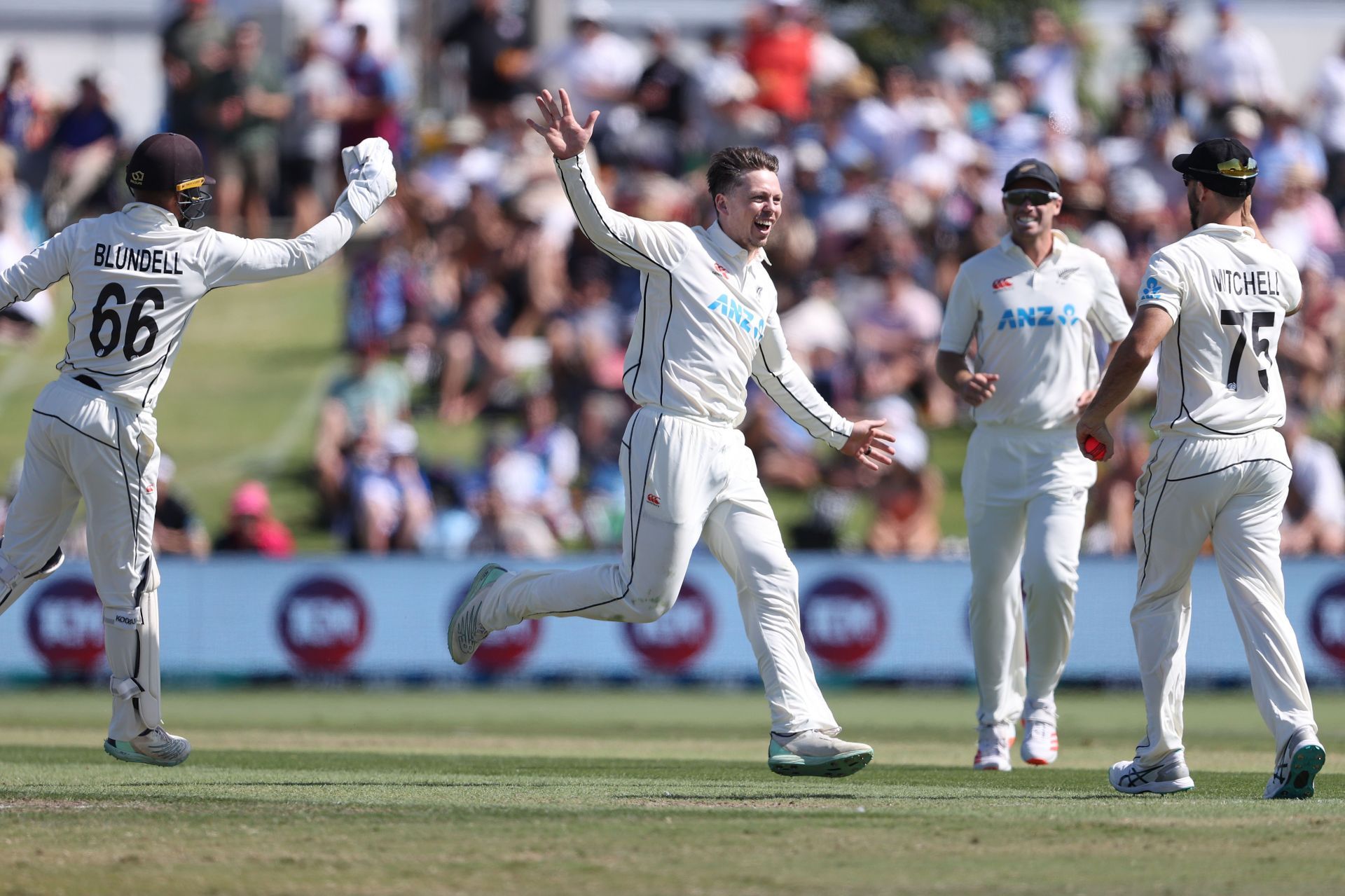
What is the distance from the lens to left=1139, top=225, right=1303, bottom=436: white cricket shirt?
7.68 metres

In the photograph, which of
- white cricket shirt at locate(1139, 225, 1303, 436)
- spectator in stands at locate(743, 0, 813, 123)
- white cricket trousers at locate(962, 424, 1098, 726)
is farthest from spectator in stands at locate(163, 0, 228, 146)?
white cricket shirt at locate(1139, 225, 1303, 436)

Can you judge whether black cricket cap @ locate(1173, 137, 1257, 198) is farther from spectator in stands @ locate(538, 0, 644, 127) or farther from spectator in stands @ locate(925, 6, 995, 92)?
spectator in stands @ locate(925, 6, 995, 92)

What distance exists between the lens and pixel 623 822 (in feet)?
22.2

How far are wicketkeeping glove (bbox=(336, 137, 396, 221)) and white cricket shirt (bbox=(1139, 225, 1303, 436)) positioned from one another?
3.36 meters

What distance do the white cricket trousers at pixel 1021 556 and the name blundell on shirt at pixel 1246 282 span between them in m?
1.97

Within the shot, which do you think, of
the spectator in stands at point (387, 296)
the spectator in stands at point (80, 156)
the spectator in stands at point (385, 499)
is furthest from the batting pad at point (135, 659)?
A: the spectator in stands at point (80, 156)

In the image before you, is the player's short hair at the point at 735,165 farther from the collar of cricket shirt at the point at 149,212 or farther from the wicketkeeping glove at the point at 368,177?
the collar of cricket shirt at the point at 149,212

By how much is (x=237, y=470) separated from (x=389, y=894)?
45.5ft

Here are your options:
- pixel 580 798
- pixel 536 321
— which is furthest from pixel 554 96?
pixel 536 321

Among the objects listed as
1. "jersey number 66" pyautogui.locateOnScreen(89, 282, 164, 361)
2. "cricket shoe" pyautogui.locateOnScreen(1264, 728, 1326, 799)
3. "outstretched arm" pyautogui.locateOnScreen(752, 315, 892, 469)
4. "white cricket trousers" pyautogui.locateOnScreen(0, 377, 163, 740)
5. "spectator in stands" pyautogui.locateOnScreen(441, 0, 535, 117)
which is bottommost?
"cricket shoe" pyautogui.locateOnScreen(1264, 728, 1326, 799)

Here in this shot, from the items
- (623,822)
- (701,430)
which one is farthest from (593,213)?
(623,822)

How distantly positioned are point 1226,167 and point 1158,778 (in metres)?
2.53

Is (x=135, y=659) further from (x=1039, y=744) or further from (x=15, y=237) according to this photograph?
(x=15, y=237)

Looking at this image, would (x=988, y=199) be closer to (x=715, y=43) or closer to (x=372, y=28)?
(x=715, y=43)
